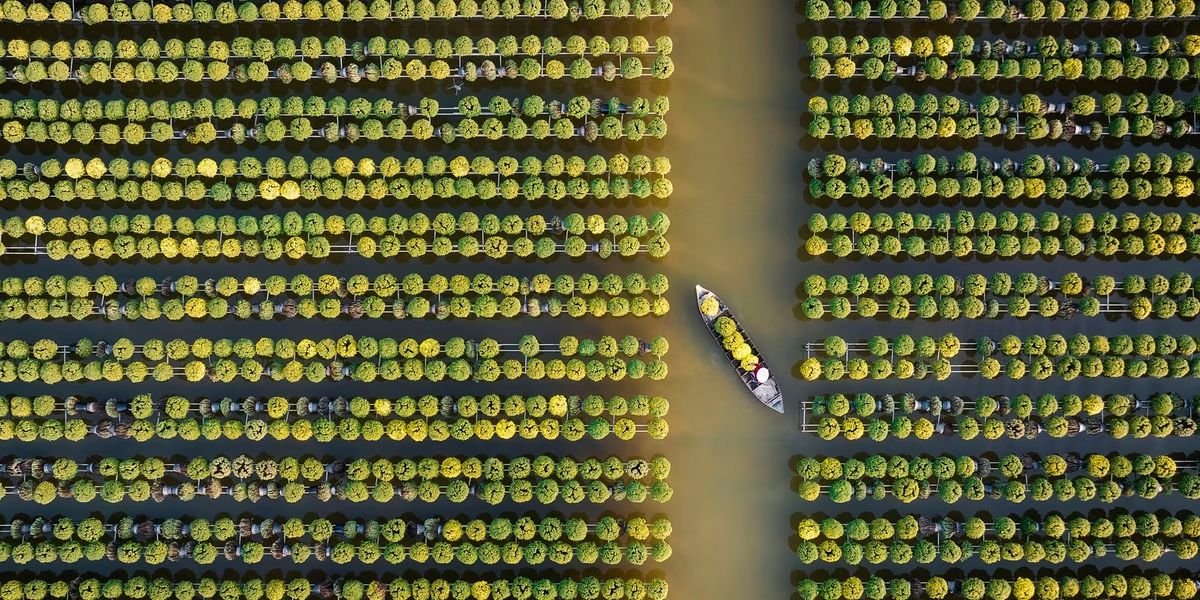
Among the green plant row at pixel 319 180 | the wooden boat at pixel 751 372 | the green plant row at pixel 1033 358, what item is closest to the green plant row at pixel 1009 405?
the green plant row at pixel 1033 358

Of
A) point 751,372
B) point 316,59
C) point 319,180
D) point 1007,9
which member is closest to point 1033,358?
point 751,372

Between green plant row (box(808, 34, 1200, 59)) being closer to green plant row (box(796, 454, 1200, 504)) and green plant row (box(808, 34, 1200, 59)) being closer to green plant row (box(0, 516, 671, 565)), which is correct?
green plant row (box(796, 454, 1200, 504))

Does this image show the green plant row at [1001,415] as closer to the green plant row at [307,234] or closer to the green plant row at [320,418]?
the green plant row at [320,418]

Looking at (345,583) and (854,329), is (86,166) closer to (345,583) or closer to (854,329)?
(345,583)

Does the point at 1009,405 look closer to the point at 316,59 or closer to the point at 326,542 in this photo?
the point at 326,542

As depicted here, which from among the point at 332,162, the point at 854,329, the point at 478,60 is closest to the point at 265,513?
the point at 332,162

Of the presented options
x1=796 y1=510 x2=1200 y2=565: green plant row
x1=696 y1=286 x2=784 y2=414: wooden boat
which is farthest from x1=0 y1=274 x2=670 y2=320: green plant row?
x1=796 y1=510 x2=1200 y2=565: green plant row
